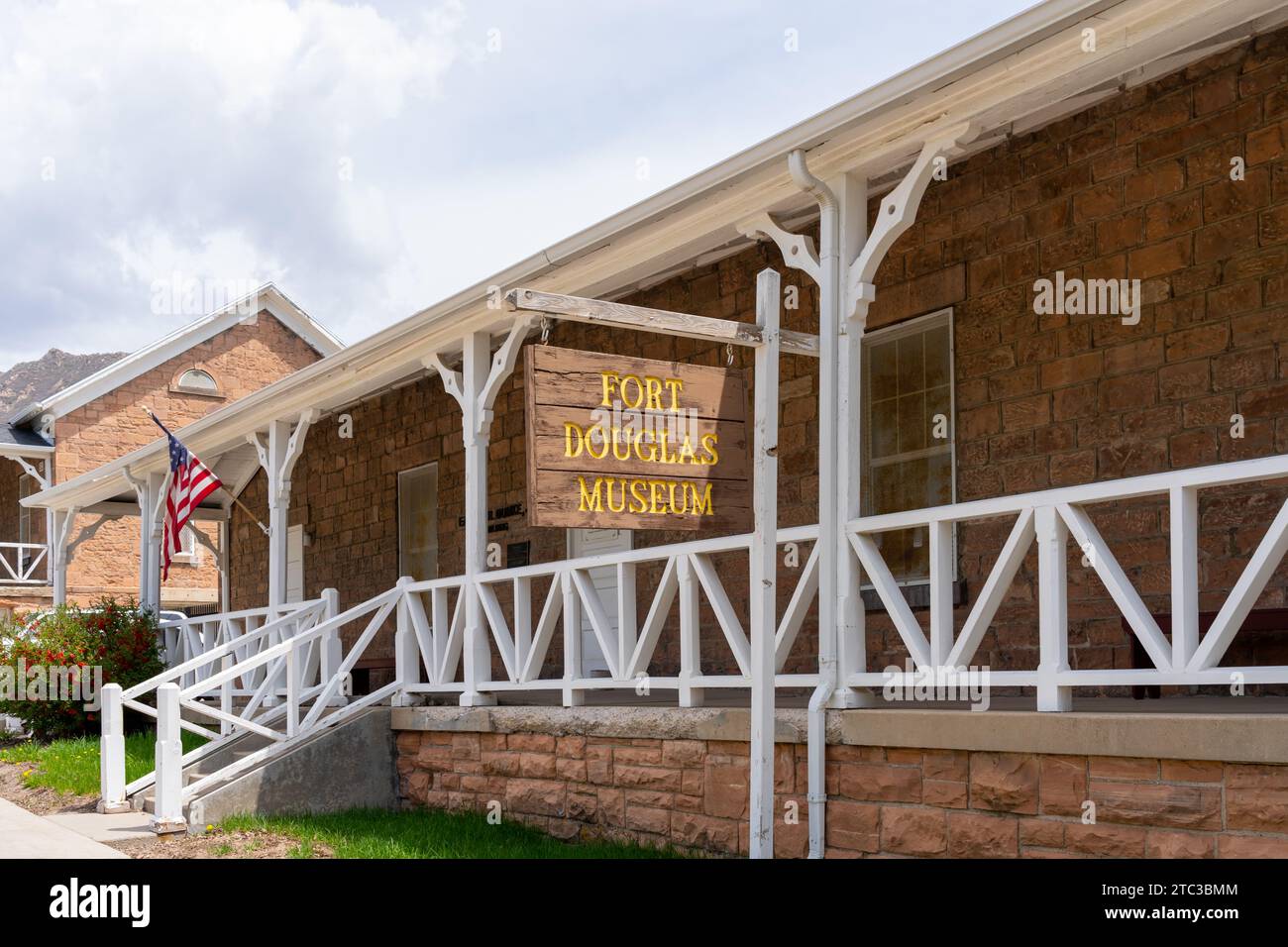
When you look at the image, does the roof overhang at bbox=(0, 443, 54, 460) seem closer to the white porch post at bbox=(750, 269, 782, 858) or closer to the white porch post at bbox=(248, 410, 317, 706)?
the white porch post at bbox=(248, 410, 317, 706)

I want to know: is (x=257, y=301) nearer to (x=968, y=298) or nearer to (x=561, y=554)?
(x=561, y=554)

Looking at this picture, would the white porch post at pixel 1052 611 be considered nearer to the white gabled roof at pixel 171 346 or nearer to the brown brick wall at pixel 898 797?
the brown brick wall at pixel 898 797

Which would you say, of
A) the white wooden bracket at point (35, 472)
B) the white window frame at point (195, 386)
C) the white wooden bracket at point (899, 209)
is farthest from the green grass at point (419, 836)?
the white window frame at point (195, 386)

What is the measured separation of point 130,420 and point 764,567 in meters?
25.1

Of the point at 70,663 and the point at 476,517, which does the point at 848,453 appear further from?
the point at 70,663

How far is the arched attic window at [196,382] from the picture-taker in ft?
96.2

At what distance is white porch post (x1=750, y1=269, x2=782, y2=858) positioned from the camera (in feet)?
21.0

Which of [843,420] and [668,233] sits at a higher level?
[668,233]

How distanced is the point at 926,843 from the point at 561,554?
637cm

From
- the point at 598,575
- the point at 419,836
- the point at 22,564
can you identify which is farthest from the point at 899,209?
the point at 22,564

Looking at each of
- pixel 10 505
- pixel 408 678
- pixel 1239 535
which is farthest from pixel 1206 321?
pixel 10 505

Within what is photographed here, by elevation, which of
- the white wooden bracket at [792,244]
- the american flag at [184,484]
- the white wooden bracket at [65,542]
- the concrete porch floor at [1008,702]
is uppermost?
the white wooden bracket at [792,244]

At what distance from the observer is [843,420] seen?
23.7 ft
